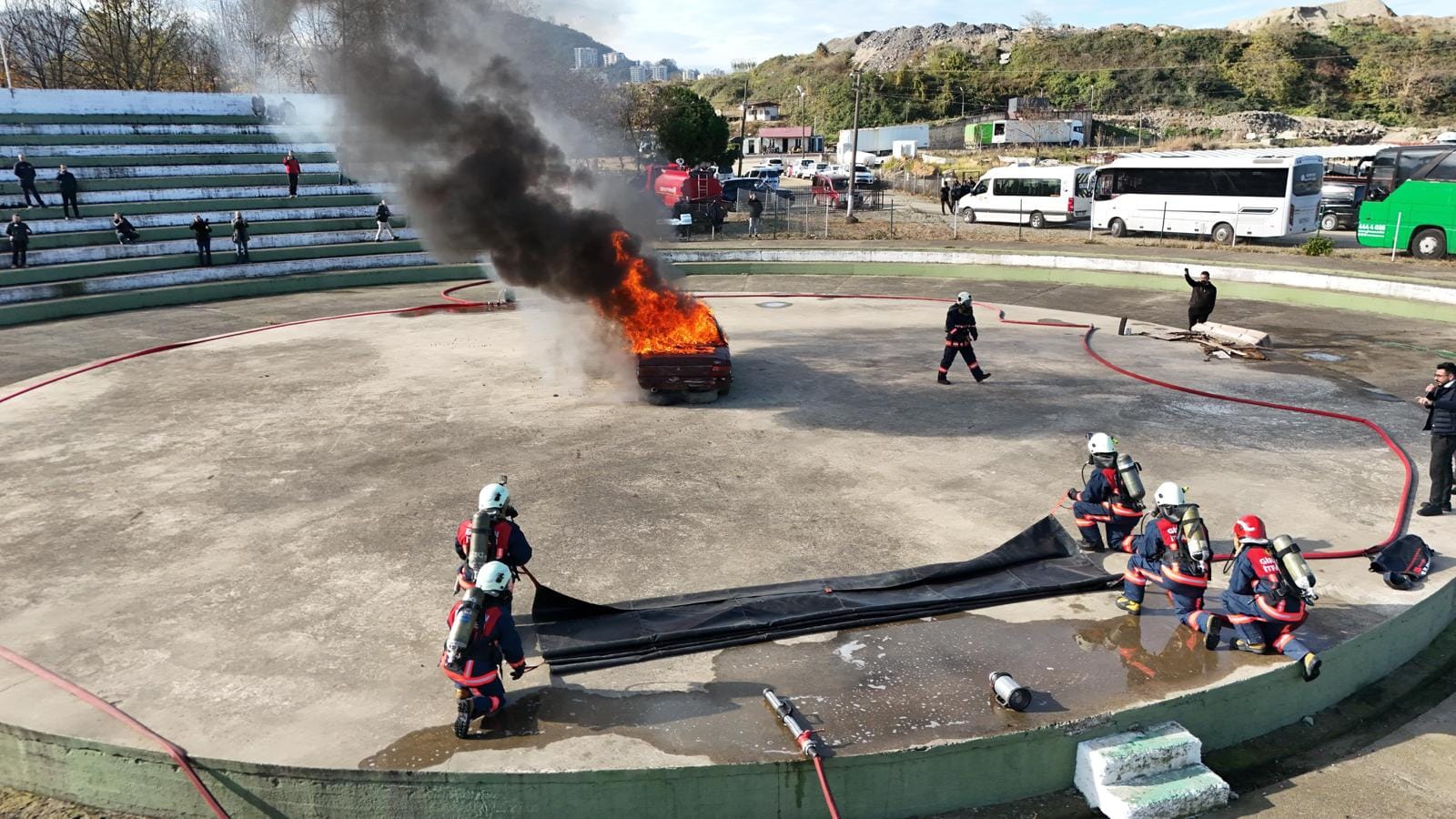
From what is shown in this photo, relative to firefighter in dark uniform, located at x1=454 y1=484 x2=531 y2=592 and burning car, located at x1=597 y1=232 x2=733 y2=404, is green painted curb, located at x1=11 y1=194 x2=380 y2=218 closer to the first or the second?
burning car, located at x1=597 y1=232 x2=733 y2=404

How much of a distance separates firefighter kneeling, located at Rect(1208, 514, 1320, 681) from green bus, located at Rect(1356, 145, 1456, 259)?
2294cm

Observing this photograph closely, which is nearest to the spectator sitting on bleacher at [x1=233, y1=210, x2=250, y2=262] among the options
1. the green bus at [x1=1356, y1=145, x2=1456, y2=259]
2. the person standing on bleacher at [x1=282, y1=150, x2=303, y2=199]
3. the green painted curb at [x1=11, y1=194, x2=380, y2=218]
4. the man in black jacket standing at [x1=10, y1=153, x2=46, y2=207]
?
the green painted curb at [x1=11, y1=194, x2=380, y2=218]

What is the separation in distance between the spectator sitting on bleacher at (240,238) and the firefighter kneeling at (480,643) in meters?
22.7

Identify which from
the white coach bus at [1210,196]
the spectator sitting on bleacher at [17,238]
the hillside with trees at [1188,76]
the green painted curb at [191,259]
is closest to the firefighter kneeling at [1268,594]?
the green painted curb at [191,259]

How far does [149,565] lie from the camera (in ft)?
26.4

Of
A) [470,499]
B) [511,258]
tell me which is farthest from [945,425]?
[511,258]

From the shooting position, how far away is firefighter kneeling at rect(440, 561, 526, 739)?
543 cm

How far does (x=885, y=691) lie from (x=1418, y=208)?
25.8 meters

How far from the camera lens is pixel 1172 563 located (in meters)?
6.77

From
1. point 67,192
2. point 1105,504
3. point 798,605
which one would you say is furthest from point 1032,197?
point 67,192

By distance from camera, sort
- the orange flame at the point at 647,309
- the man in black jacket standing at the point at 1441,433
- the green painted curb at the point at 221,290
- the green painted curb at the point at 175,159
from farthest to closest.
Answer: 1. the green painted curb at the point at 175,159
2. the green painted curb at the point at 221,290
3. the orange flame at the point at 647,309
4. the man in black jacket standing at the point at 1441,433

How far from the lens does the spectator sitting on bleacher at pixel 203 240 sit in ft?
77.6

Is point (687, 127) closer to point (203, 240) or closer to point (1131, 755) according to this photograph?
point (203, 240)

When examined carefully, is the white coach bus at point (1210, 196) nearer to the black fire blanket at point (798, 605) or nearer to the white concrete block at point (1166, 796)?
the black fire blanket at point (798, 605)
